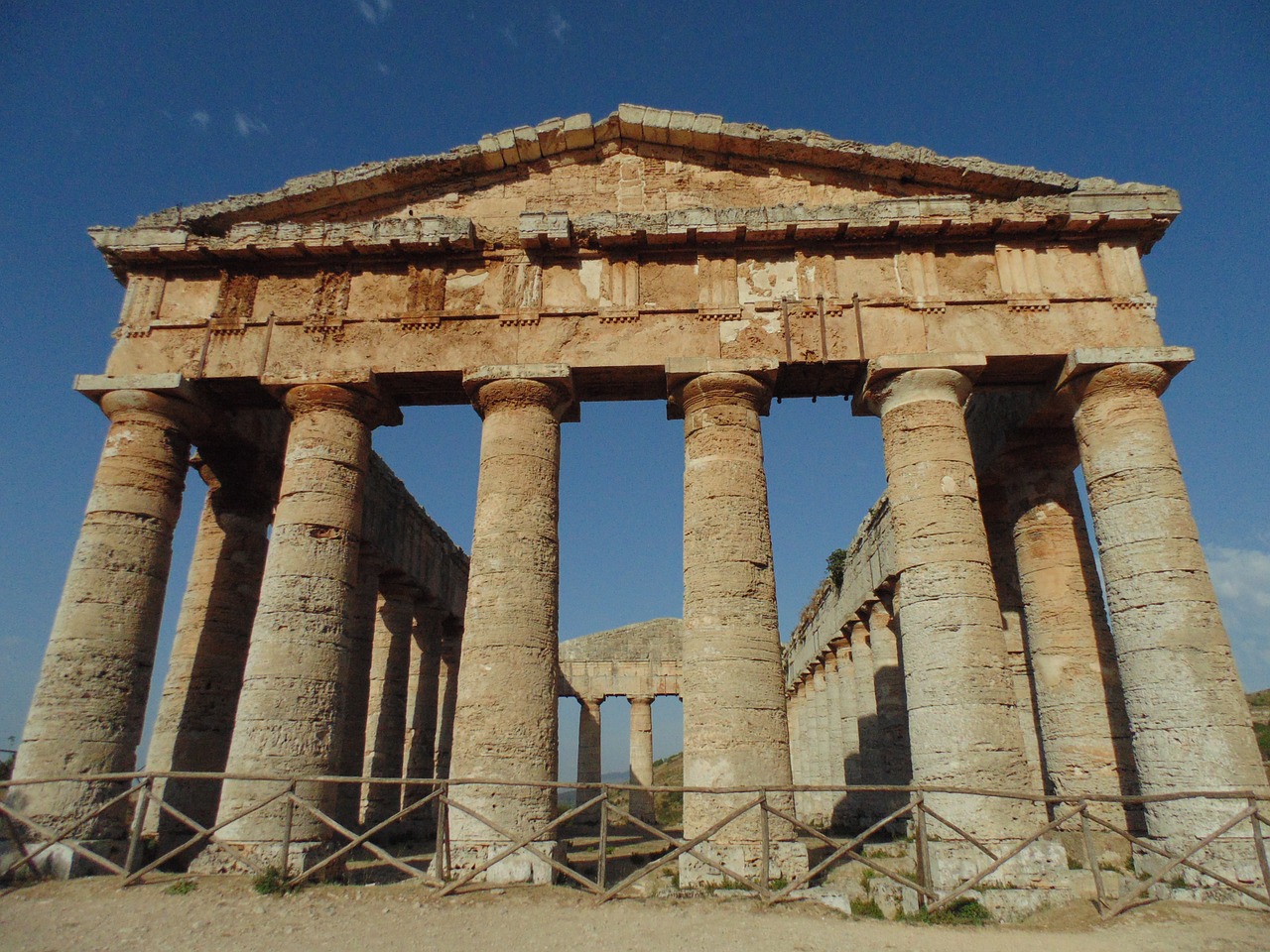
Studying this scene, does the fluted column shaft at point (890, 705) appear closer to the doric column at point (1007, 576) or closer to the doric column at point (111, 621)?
the doric column at point (1007, 576)

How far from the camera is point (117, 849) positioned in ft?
35.8

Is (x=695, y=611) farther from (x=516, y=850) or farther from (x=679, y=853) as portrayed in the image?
(x=516, y=850)

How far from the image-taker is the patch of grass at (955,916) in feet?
27.8

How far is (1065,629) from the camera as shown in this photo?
13.6 metres

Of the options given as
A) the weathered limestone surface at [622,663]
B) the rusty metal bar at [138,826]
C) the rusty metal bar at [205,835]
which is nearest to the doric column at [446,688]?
the weathered limestone surface at [622,663]

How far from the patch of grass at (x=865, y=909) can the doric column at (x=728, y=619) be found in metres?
0.98

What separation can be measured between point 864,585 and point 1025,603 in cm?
592

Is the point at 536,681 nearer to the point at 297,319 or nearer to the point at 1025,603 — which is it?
the point at 297,319

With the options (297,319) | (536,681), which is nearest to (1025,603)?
(536,681)

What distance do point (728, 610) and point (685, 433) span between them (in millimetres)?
2920

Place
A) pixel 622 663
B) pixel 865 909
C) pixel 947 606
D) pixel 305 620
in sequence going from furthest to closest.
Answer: pixel 622 663 → pixel 305 620 → pixel 947 606 → pixel 865 909

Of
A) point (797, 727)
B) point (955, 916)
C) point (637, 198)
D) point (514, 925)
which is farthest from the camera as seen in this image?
point (797, 727)

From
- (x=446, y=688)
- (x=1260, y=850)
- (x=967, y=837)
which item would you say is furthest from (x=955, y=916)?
(x=446, y=688)

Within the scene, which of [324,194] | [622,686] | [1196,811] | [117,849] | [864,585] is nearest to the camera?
[1196,811]
